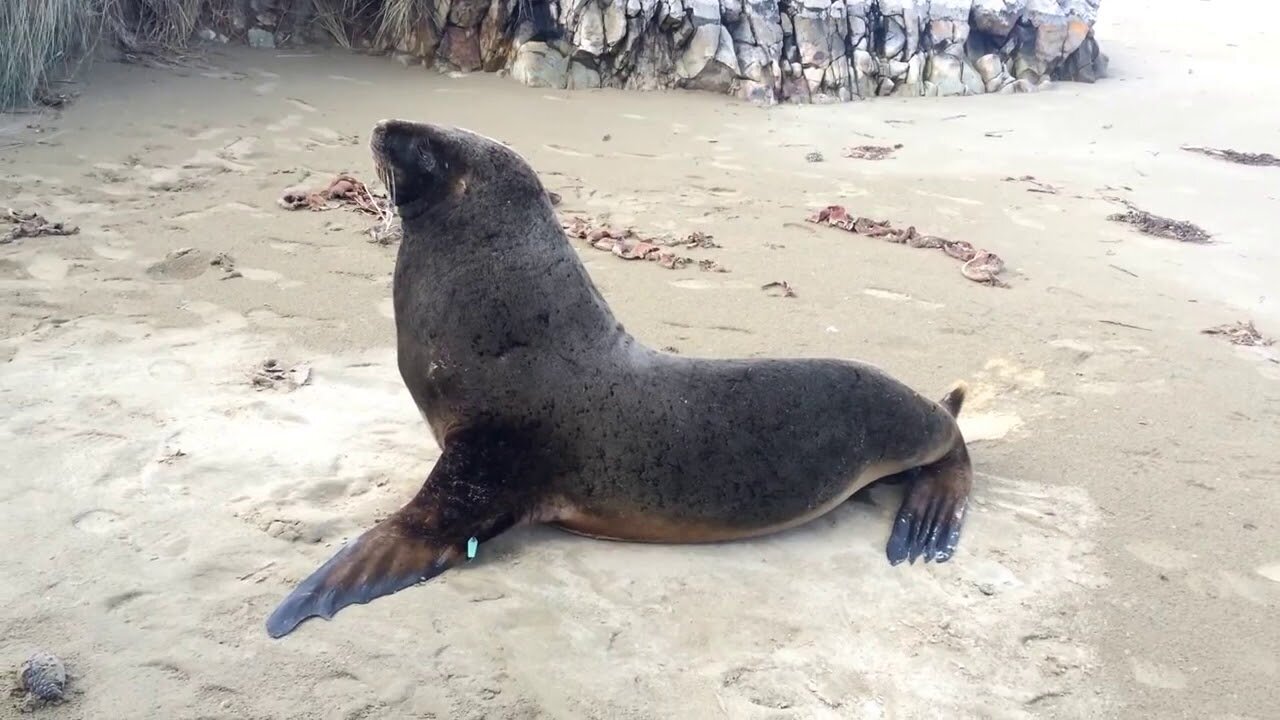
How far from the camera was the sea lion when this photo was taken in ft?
10.7

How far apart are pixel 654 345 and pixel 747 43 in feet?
21.6

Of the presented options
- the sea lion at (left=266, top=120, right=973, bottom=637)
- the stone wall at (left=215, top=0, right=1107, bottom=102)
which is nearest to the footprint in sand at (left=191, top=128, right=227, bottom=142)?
the stone wall at (left=215, top=0, right=1107, bottom=102)

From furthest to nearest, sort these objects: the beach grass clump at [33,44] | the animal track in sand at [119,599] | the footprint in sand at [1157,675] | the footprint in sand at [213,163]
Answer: the beach grass clump at [33,44], the footprint in sand at [213,163], the footprint in sand at [1157,675], the animal track in sand at [119,599]

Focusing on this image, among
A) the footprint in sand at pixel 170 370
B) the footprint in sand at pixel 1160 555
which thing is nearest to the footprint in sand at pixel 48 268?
the footprint in sand at pixel 170 370

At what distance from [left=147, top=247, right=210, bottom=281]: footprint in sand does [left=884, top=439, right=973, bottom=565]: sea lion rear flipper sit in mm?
3726

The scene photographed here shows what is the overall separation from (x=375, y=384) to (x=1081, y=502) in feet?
8.96

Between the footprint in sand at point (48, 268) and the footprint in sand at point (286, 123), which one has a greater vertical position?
the footprint in sand at point (286, 123)

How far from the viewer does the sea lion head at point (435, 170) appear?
340 centimetres

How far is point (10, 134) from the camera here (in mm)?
A: 7379

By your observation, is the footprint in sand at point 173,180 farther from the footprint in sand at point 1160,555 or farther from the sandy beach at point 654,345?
the footprint in sand at point 1160,555

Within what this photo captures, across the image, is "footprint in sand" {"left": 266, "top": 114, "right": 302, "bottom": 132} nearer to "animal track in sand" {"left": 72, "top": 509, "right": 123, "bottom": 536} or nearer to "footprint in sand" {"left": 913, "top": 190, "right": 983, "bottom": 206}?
"footprint in sand" {"left": 913, "top": 190, "right": 983, "bottom": 206}

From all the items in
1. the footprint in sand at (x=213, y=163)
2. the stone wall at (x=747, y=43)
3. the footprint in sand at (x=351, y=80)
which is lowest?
the footprint in sand at (x=213, y=163)

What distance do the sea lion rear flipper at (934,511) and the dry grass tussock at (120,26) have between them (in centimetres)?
703

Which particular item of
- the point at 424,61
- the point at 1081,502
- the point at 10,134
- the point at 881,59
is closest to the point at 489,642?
the point at 1081,502
